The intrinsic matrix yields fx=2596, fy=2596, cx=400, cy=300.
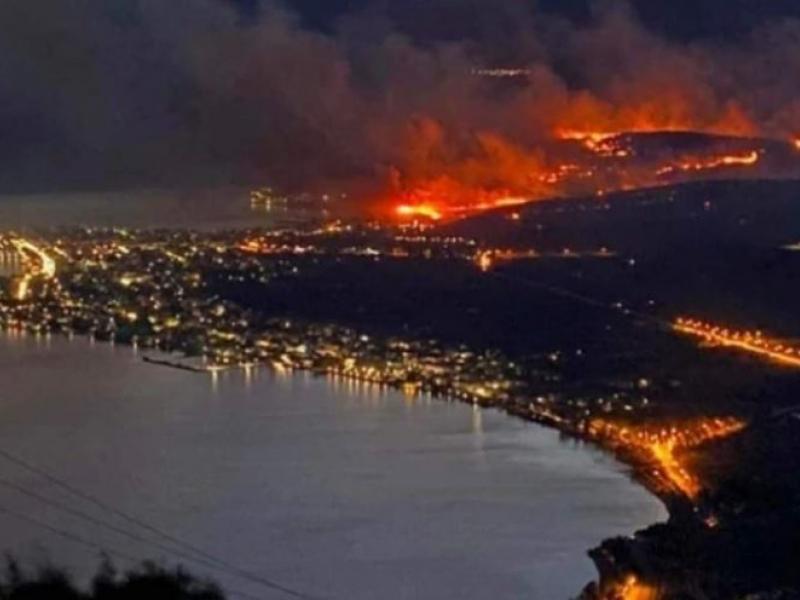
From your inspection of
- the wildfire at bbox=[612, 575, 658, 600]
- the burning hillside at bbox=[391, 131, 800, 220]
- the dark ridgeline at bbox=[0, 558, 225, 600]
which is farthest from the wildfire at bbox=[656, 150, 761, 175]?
the dark ridgeline at bbox=[0, 558, 225, 600]

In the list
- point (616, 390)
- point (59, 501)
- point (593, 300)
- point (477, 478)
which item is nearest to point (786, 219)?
point (593, 300)

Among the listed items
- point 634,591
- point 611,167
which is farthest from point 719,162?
point 634,591

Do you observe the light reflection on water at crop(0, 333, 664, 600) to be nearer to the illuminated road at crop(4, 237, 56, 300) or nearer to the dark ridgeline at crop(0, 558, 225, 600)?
the illuminated road at crop(4, 237, 56, 300)

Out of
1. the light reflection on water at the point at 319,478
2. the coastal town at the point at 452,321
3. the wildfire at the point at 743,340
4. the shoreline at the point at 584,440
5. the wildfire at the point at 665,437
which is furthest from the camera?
the wildfire at the point at 743,340

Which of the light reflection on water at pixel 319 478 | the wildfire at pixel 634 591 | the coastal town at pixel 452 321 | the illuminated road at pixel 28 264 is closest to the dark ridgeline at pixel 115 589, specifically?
the light reflection on water at pixel 319 478

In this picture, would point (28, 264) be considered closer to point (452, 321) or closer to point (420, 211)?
point (420, 211)

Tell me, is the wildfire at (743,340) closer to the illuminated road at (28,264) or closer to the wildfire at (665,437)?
the wildfire at (665,437)

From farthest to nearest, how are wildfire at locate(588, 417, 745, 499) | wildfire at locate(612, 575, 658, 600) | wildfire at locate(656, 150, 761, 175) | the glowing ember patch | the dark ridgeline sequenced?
wildfire at locate(656, 150, 761, 175) < the glowing ember patch < wildfire at locate(588, 417, 745, 499) < wildfire at locate(612, 575, 658, 600) < the dark ridgeline
